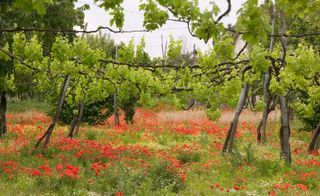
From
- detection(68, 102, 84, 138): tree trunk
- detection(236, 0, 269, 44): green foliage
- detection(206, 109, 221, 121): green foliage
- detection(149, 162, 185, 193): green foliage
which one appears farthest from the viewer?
detection(68, 102, 84, 138): tree trunk

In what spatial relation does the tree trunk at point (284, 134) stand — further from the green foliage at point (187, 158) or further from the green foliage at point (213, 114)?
the green foliage at point (187, 158)

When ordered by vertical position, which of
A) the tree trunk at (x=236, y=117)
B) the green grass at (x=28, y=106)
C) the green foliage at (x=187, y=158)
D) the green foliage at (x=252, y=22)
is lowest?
the green grass at (x=28, y=106)

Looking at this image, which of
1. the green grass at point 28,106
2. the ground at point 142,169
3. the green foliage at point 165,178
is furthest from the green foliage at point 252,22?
the green grass at point 28,106

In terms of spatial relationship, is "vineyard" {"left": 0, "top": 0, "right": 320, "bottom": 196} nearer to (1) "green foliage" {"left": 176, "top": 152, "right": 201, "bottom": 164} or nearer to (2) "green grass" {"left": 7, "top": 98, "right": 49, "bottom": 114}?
A: (1) "green foliage" {"left": 176, "top": 152, "right": 201, "bottom": 164}

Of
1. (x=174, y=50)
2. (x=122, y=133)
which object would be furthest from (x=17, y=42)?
(x=122, y=133)

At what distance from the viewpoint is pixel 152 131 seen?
17.8 meters

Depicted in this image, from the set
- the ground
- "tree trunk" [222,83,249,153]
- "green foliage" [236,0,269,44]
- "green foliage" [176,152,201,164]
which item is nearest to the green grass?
the ground

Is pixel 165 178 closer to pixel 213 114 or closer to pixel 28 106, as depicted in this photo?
pixel 213 114

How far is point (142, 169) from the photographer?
9.32 metres

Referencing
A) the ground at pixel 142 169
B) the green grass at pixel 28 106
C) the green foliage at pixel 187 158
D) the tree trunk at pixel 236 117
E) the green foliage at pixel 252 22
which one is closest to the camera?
the green foliage at pixel 252 22

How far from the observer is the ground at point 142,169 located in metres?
7.69

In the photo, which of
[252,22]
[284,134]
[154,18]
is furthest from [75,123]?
[252,22]

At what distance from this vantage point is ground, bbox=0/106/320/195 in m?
7.69

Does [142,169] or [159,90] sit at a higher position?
[159,90]
